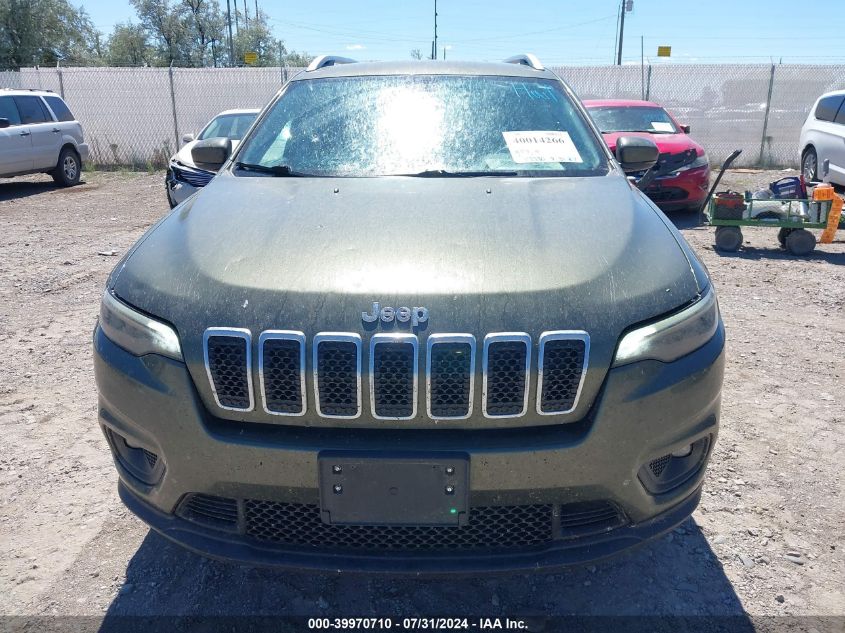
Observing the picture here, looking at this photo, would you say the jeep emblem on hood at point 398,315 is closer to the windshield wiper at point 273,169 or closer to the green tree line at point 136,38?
the windshield wiper at point 273,169

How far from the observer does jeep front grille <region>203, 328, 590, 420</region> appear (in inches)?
71.9

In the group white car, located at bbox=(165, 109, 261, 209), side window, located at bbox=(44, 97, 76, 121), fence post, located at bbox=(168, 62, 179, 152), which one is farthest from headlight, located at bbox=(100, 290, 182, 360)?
fence post, located at bbox=(168, 62, 179, 152)

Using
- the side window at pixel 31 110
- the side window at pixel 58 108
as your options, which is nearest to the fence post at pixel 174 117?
the side window at pixel 58 108

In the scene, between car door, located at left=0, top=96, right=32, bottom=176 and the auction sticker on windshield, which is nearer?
the auction sticker on windshield

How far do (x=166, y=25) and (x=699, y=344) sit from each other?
182ft

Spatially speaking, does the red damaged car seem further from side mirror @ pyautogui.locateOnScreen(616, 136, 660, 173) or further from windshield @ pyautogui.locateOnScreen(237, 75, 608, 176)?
windshield @ pyautogui.locateOnScreen(237, 75, 608, 176)

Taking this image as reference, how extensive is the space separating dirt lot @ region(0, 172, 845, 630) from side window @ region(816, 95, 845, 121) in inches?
293

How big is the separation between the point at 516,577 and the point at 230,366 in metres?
1.28

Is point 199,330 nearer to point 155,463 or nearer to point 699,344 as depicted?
point 155,463

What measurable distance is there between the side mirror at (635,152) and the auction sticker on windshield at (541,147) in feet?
1.70

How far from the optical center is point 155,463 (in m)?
2.04

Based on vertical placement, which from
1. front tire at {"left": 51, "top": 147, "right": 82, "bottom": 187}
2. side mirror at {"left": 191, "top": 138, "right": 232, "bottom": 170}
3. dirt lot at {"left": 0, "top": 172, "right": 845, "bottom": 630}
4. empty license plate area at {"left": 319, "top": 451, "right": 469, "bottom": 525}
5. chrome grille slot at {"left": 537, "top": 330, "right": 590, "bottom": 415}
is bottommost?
dirt lot at {"left": 0, "top": 172, "right": 845, "bottom": 630}

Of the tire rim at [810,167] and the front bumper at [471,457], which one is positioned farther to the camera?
the tire rim at [810,167]

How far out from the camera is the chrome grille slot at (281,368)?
1853 millimetres
